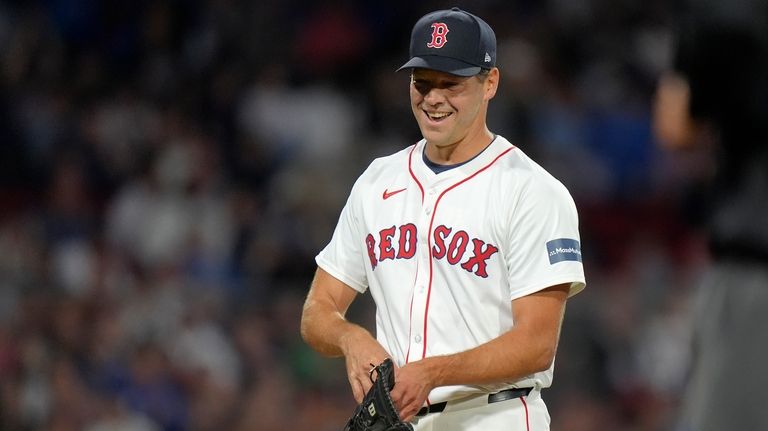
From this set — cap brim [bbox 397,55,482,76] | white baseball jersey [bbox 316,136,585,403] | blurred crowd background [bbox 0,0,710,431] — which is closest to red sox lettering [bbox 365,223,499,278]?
white baseball jersey [bbox 316,136,585,403]

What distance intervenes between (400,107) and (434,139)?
17.6ft

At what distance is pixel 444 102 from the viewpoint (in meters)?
3.73

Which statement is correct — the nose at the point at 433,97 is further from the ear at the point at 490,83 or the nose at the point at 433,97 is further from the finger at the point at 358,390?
the finger at the point at 358,390

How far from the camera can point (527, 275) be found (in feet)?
11.8

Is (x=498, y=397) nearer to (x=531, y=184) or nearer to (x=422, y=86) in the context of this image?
(x=531, y=184)

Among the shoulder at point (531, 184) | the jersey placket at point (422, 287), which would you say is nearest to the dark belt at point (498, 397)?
the jersey placket at point (422, 287)

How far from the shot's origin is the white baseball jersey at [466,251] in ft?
11.9

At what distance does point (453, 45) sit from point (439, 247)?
609 mm

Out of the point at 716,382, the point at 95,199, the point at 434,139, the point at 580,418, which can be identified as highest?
the point at 434,139

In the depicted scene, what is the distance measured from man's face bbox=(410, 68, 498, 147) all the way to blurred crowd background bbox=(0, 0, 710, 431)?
3968mm

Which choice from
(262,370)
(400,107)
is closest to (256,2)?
(400,107)

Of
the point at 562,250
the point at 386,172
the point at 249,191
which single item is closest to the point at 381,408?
the point at 562,250

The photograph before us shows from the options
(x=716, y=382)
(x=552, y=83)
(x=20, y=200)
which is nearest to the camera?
(x=716, y=382)

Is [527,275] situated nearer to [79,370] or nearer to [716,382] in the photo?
[716,382]
